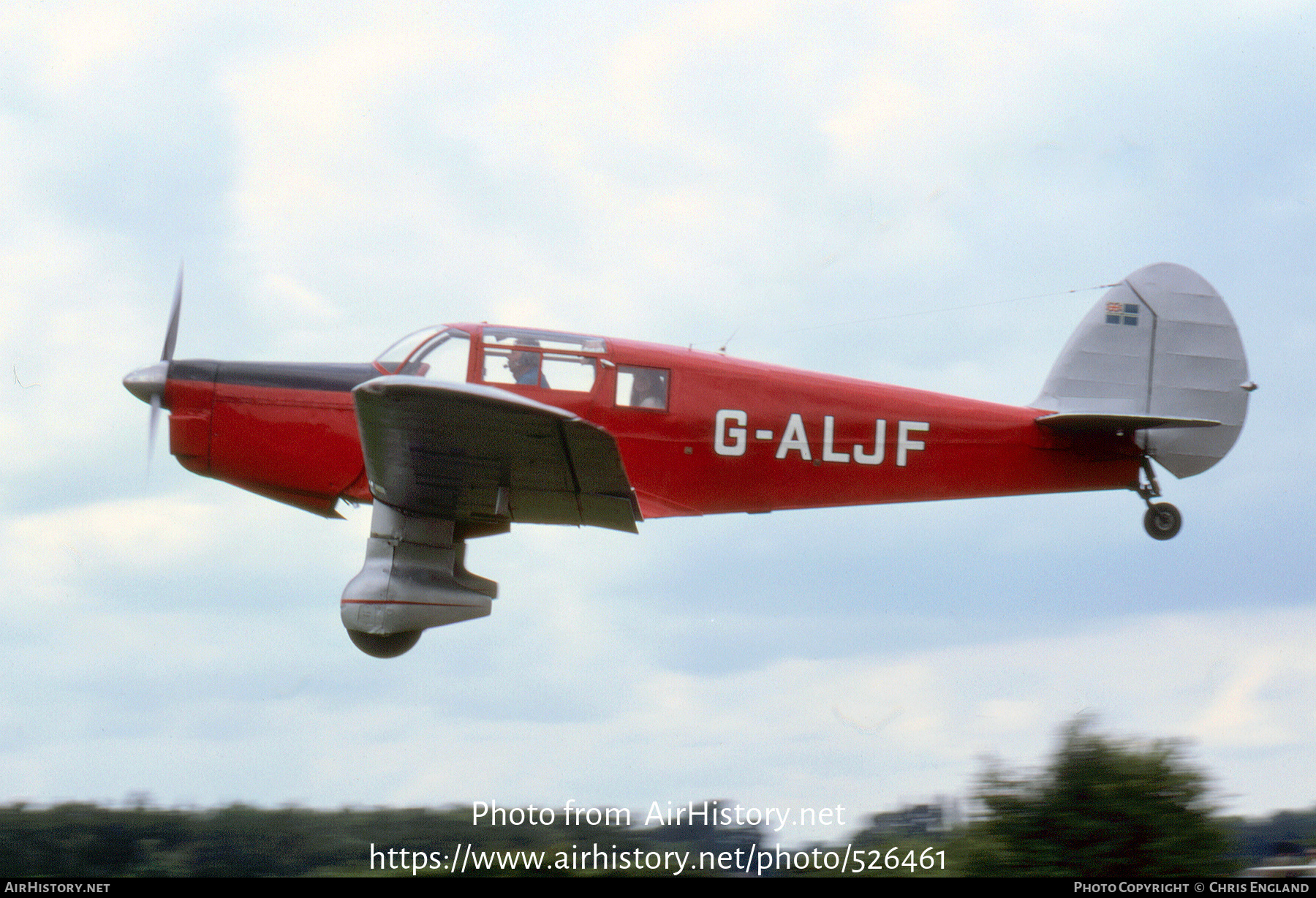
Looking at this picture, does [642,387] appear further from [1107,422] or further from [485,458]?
[1107,422]

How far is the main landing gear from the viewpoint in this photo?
9539 mm

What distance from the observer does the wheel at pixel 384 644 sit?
9031 millimetres

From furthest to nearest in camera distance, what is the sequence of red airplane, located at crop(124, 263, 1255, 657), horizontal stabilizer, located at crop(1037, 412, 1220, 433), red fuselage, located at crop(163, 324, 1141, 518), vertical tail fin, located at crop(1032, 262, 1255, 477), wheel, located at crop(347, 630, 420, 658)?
vertical tail fin, located at crop(1032, 262, 1255, 477) → horizontal stabilizer, located at crop(1037, 412, 1220, 433) → wheel, located at crop(347, 630, 420, 658) → red fuselage, located at crop(163, 324, 1141, 518) → red airplane, located at crop(124, 263, 1255, 657)

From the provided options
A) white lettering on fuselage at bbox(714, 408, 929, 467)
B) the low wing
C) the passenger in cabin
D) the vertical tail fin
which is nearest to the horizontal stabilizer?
the vertical tail fin

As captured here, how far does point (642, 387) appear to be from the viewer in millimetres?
8914

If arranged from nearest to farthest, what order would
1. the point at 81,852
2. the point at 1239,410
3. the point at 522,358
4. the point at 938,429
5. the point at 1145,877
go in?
the point at 1145,877, the point at 81,852, the point at 522,358, the point at 938,429, the point at 1239,410

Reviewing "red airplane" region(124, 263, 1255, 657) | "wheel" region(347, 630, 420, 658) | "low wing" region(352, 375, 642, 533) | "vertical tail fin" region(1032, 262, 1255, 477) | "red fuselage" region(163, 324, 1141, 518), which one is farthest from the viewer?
"vertical tail fin" region(1032, 262, 1255, 477)

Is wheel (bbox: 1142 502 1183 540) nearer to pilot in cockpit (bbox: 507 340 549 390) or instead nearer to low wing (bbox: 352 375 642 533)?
low wing (bbox: 352 375 642 533)

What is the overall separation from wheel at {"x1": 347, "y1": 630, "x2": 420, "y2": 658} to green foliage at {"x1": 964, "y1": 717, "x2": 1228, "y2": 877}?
15.2 ft

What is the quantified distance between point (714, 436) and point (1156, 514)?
154 inches

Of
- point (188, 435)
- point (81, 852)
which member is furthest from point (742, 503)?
point (81, 852)

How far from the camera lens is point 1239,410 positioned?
10016mm
